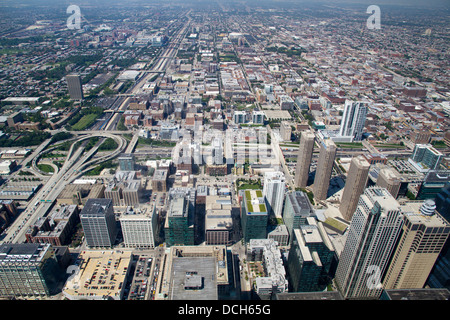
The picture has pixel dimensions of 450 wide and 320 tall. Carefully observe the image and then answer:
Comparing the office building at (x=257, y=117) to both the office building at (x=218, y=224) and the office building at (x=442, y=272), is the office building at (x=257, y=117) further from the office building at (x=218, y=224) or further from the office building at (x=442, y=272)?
the office building at (x=442, y=272)

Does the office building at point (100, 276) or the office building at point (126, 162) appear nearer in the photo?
the office building at point (100, 276)

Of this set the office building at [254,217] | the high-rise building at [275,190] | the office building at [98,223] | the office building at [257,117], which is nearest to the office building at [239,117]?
the office building at [257,117]

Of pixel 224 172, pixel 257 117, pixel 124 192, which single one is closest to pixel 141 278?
pixel 124 192

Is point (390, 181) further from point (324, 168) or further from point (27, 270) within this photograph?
point (27, 270)

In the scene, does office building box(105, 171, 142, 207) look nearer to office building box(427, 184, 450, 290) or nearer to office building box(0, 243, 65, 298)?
office building box(0, 243, 65, 298)

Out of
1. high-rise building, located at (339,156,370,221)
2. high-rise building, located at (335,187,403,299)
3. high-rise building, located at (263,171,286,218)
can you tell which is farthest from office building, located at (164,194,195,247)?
high-rise building, located at (339,156,370,221)
